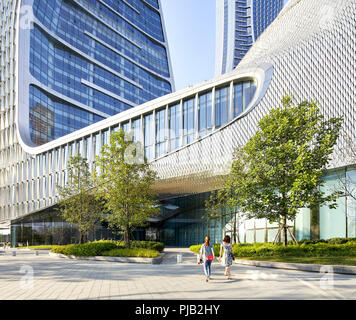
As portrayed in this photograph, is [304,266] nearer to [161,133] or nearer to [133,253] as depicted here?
[133,253]

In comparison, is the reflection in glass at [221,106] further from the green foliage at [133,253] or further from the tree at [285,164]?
the green foliage at [133,253]

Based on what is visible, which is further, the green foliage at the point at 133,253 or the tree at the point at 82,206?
the tree at the point at 82,206

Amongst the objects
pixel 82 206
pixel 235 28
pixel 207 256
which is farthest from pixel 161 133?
pixel 235 28

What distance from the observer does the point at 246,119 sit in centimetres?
2823

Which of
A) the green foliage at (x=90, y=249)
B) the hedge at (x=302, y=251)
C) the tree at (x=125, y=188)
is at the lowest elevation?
the green foliage at (x=90, y=249)

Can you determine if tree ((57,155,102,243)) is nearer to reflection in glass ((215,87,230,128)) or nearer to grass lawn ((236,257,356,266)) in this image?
reflection in glass ((215,87,230,128))

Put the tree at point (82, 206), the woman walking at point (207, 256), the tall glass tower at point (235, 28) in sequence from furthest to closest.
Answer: the tall glass tower at point (235, 28) < the tree at point (82, 206) < the woman walking at point (207, 256)

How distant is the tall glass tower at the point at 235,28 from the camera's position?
152125 mm

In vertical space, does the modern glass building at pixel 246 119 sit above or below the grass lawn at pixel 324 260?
above

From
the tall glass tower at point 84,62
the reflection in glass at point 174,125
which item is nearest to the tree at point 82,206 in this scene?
the reflection in glass at point 174,125

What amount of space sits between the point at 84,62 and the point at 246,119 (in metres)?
64.9

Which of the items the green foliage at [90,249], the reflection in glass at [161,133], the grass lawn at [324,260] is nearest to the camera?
the grass lawn at [324,260]

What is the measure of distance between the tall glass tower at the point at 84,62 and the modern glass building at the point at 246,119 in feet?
→ 75.6
